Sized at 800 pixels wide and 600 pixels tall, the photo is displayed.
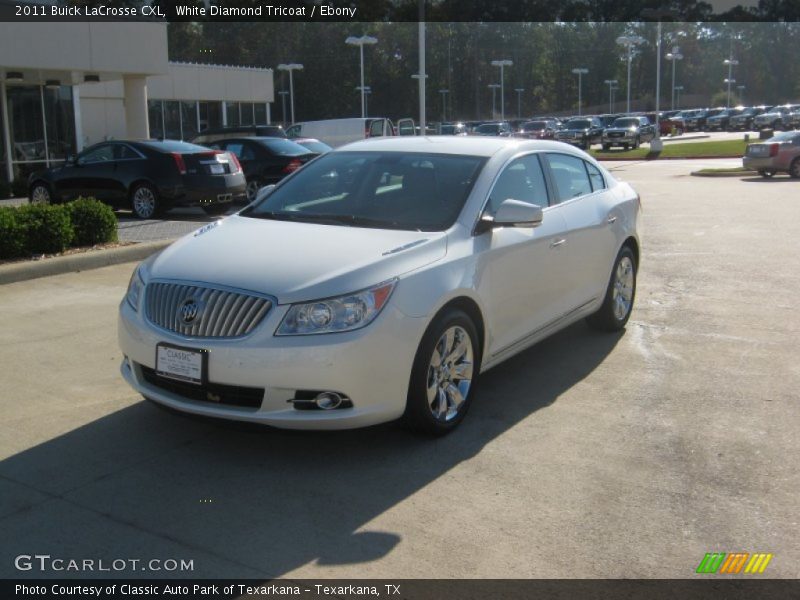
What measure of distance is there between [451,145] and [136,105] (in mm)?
19854

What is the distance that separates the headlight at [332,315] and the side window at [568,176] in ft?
8.27

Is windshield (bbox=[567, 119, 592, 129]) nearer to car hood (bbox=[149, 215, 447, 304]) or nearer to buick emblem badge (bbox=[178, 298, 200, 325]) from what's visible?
car hood (bbox=[149, 215, 447, 304])

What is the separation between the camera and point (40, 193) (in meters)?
17.0

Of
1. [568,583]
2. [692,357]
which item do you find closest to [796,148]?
[692,357]

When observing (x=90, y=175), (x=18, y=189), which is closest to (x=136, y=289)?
(x=90, y=175)

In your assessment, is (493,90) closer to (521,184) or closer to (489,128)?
(489,128)

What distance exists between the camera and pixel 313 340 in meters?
4.52

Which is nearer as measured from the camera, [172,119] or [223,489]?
[223,489]

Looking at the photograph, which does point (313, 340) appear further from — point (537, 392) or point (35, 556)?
point (537, 392)

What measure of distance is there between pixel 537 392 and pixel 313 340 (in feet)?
7.14

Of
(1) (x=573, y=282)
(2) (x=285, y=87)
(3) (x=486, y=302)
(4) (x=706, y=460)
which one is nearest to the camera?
(4) (x=706, y=460)

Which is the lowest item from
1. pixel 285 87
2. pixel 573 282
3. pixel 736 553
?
pixel 736 553

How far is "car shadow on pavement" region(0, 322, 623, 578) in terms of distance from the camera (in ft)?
12.8

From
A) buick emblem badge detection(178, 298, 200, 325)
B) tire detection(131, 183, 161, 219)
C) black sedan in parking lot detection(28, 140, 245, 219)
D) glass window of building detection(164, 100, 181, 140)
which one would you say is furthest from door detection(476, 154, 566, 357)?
glass window of building detection(164, 100, 181, 140)
